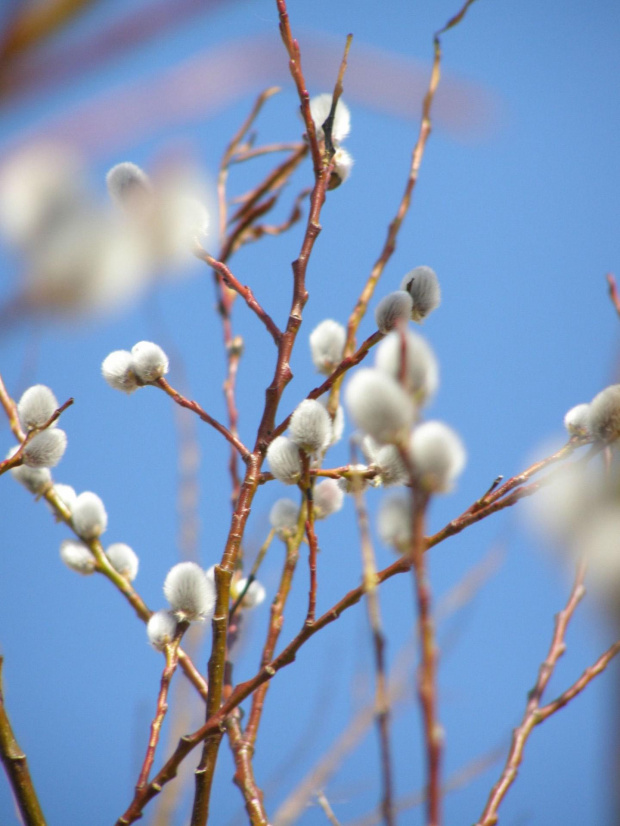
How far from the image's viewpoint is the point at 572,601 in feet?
2.51

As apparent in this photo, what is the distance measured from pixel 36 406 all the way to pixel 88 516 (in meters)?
0.13

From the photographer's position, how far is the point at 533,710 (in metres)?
0.74

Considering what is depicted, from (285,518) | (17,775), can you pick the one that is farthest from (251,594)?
(17,775)

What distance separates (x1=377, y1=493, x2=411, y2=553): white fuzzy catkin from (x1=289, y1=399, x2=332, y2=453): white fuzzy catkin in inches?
7.1

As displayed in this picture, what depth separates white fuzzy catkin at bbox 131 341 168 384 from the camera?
709 mm

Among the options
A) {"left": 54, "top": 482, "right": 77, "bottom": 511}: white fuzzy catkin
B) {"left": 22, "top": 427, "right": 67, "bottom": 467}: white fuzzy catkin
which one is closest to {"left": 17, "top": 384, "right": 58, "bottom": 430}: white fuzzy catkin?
{"left": 22, "top": 427, "right": 67, "bottom": 467}: white fuzzy catkin

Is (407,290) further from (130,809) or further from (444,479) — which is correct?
(130,809)

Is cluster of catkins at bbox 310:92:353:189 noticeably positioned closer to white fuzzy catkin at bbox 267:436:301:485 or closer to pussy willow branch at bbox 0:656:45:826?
white fuzzy catkin at bbox 267:436:301:485

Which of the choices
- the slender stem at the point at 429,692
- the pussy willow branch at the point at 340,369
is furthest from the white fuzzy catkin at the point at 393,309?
the slender stem at the point at 429,692

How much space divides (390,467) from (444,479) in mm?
284

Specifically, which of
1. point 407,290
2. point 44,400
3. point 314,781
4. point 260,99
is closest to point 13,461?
point 44,400

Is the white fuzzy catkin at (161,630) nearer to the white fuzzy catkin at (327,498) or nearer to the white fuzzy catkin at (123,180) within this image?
the white fuzzy catkin at (327,498)

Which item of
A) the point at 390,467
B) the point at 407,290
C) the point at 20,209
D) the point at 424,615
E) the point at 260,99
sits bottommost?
the point at 424,615

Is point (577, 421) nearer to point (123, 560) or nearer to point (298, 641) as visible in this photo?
point (298, 641)
